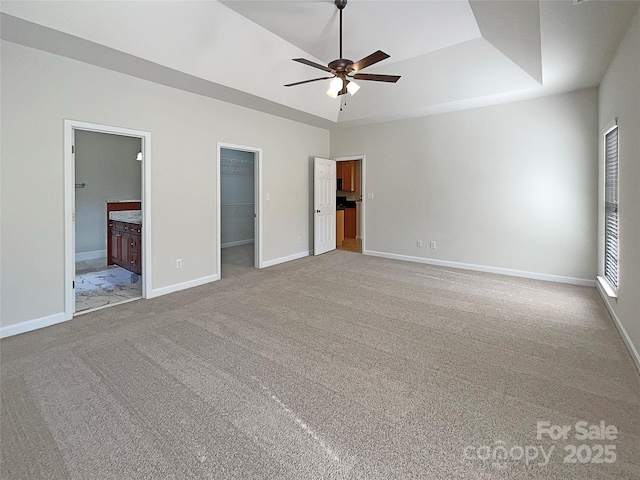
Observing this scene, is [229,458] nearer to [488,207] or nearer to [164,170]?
[164,170]

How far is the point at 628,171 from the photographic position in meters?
2.87

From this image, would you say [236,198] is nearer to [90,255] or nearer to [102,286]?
[90,255]

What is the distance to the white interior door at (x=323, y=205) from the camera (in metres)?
6.62

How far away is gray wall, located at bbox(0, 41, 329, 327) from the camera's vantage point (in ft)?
9.82

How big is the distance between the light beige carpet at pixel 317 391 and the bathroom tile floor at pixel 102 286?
0.37 metres

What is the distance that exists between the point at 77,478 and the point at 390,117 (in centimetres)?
605

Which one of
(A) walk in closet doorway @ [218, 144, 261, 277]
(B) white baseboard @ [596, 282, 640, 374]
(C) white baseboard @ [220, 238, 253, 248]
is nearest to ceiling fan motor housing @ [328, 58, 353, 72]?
(B) white baseboard @ [596, 282, 640, 374]

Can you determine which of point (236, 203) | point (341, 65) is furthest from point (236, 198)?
point (341, 65)

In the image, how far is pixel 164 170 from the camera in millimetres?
4168

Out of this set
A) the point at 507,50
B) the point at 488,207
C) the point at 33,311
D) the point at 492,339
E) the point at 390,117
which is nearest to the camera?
the point at 492,339

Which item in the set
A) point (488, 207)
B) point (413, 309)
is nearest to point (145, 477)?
point (413, 309)

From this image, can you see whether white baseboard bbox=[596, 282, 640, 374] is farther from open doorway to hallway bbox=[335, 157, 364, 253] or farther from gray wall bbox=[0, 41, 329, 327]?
open doorway to hallway bbox=[335, 157, 364, 253]

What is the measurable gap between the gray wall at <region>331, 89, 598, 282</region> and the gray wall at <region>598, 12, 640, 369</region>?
126 centimetres

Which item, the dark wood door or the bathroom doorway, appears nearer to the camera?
the bathroom doorway
